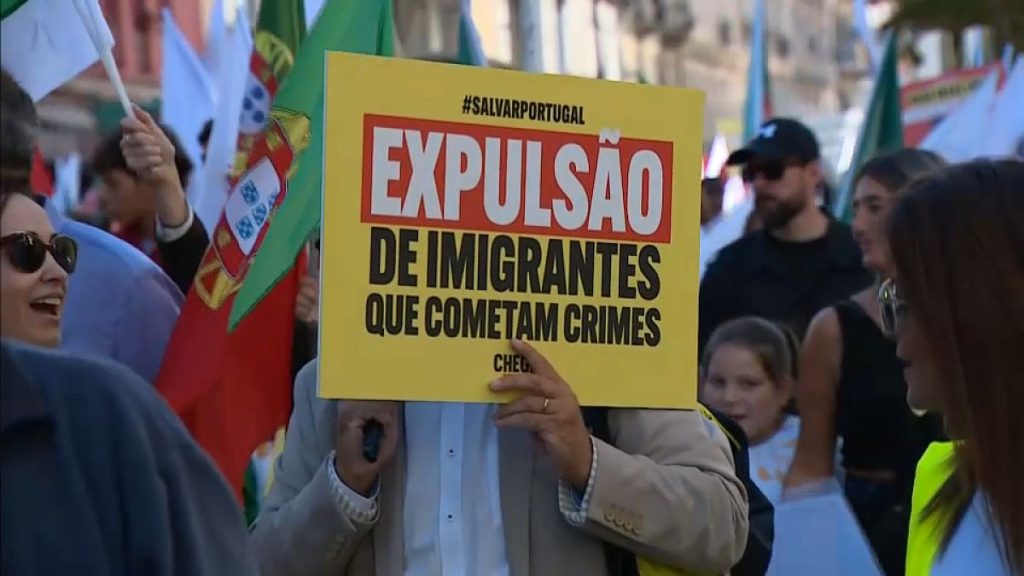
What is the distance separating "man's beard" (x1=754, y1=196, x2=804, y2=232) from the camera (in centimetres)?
537

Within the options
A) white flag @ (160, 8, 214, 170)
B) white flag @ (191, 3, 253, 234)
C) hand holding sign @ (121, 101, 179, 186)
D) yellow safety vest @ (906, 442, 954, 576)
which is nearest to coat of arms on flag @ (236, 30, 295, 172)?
white flag @ (191, 3, 253, 234)

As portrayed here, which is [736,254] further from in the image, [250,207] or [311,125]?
[250,207]

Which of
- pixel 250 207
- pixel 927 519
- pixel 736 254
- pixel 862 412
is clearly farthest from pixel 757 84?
pixel 927 519

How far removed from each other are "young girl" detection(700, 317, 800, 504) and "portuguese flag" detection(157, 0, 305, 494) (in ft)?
3.82

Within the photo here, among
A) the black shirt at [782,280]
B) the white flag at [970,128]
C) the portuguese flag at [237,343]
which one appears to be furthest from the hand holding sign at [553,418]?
the white flag at [970,128]

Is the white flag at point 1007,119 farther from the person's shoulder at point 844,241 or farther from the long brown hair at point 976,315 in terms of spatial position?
the long brown hair at point 976,315

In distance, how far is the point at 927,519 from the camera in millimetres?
2492

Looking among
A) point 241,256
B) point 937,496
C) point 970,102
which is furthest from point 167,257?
point 970,102

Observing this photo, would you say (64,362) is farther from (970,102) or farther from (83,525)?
(970,102)

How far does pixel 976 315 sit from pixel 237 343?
2151 millimetres

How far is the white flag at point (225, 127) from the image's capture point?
230 inches

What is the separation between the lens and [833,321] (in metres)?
4.27

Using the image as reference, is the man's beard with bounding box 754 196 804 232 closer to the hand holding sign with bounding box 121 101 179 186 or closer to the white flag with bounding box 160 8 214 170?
the hand holding sign with bounding box 121 101 179 186

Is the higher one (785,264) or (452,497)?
(785,264)
